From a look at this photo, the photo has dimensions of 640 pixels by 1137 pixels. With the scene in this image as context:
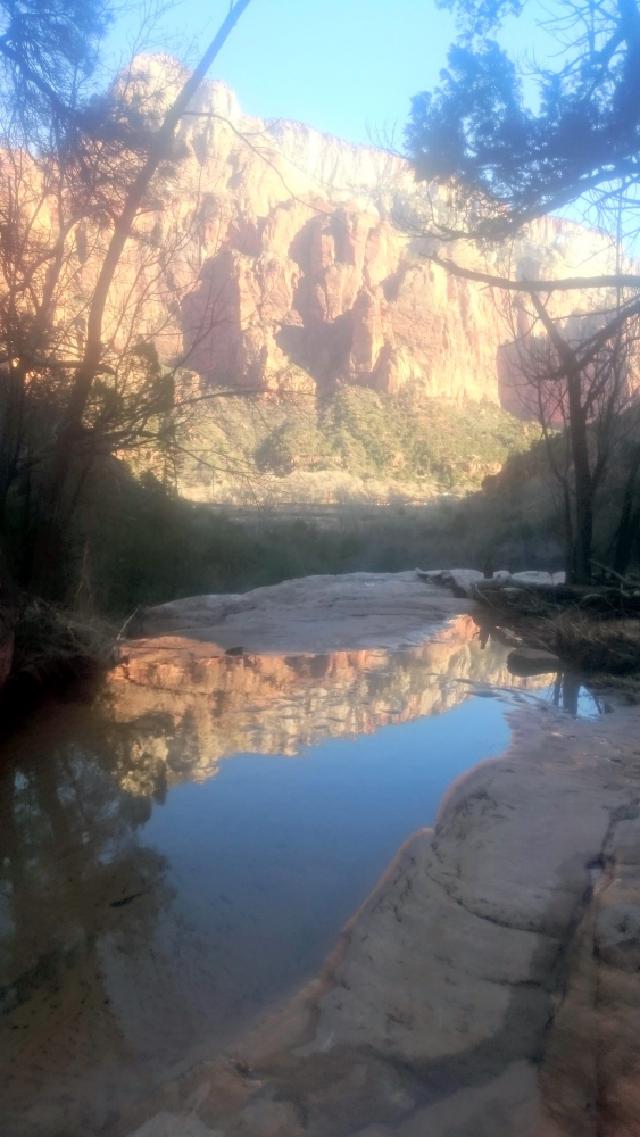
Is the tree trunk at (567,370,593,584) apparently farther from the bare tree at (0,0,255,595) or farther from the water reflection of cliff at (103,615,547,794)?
the bare tree at (0,0,255,595)

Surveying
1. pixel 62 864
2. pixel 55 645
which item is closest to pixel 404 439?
pixel 55 645

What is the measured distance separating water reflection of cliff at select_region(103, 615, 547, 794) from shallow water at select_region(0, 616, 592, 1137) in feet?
0.13

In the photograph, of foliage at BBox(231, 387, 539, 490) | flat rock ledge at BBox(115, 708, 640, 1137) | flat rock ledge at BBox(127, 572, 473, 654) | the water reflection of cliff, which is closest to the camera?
flat rock ledge at BBox(115, 708, 640, 1137)

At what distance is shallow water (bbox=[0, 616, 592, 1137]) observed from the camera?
139 inches

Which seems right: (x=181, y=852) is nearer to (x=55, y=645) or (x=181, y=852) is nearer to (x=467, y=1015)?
(x=467, y=1015)

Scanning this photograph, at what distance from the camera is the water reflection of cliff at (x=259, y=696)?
755cm

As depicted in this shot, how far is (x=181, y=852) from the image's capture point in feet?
17.6

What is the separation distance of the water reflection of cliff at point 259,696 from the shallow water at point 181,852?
40 mm

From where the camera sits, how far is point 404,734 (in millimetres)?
8242

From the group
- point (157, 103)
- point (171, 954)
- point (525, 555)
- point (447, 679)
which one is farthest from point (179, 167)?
point (525, 555)

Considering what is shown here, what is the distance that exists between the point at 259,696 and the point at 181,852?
169 inches

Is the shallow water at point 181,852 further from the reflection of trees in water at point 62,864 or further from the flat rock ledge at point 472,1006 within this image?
the flat rock ledge at point 472,1006

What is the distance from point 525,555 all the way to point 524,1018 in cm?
2779

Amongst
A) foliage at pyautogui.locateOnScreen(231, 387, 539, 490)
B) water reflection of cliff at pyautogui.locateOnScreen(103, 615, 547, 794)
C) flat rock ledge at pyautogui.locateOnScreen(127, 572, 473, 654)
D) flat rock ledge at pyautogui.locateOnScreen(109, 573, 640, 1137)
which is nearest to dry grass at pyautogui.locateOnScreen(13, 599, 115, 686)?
water reflection of cliff at pyautogui.locateOnScreen(103, 615, 547, 794)
